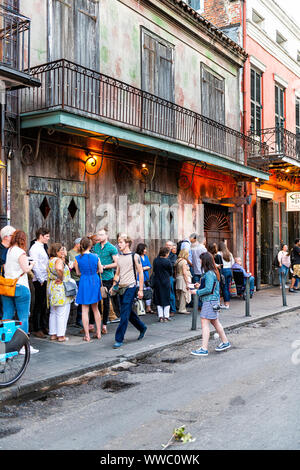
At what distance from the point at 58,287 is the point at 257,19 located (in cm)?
1512

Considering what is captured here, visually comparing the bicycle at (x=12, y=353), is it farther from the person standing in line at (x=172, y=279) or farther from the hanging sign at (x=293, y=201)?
the hanging sign at (x=293, y=201)

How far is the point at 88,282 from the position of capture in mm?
8438

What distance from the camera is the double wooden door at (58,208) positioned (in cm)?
962

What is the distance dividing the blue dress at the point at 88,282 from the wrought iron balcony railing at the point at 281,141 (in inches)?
428

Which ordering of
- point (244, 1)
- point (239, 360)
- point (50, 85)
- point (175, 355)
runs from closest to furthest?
point (239, 360) → point (175, 355) → point (50, 85) → point (244, 1)

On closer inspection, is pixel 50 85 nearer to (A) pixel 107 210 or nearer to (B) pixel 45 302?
(A) pixel 107 210

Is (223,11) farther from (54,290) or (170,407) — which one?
(170,407)

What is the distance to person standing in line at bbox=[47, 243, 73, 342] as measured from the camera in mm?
8266

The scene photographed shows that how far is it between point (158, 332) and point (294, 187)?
47.0ft

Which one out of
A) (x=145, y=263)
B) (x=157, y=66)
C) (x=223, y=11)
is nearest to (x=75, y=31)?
(x=157, y=66)

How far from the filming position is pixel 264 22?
19.2 m

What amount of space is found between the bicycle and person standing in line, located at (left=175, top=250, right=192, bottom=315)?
5827mm

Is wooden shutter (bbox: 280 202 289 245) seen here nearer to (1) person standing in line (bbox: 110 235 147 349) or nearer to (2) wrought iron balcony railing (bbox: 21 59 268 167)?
(2) wrought iron balcony railing (bbox: 21 59 268 167)

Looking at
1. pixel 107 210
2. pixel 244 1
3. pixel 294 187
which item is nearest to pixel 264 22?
pixel 244 1
